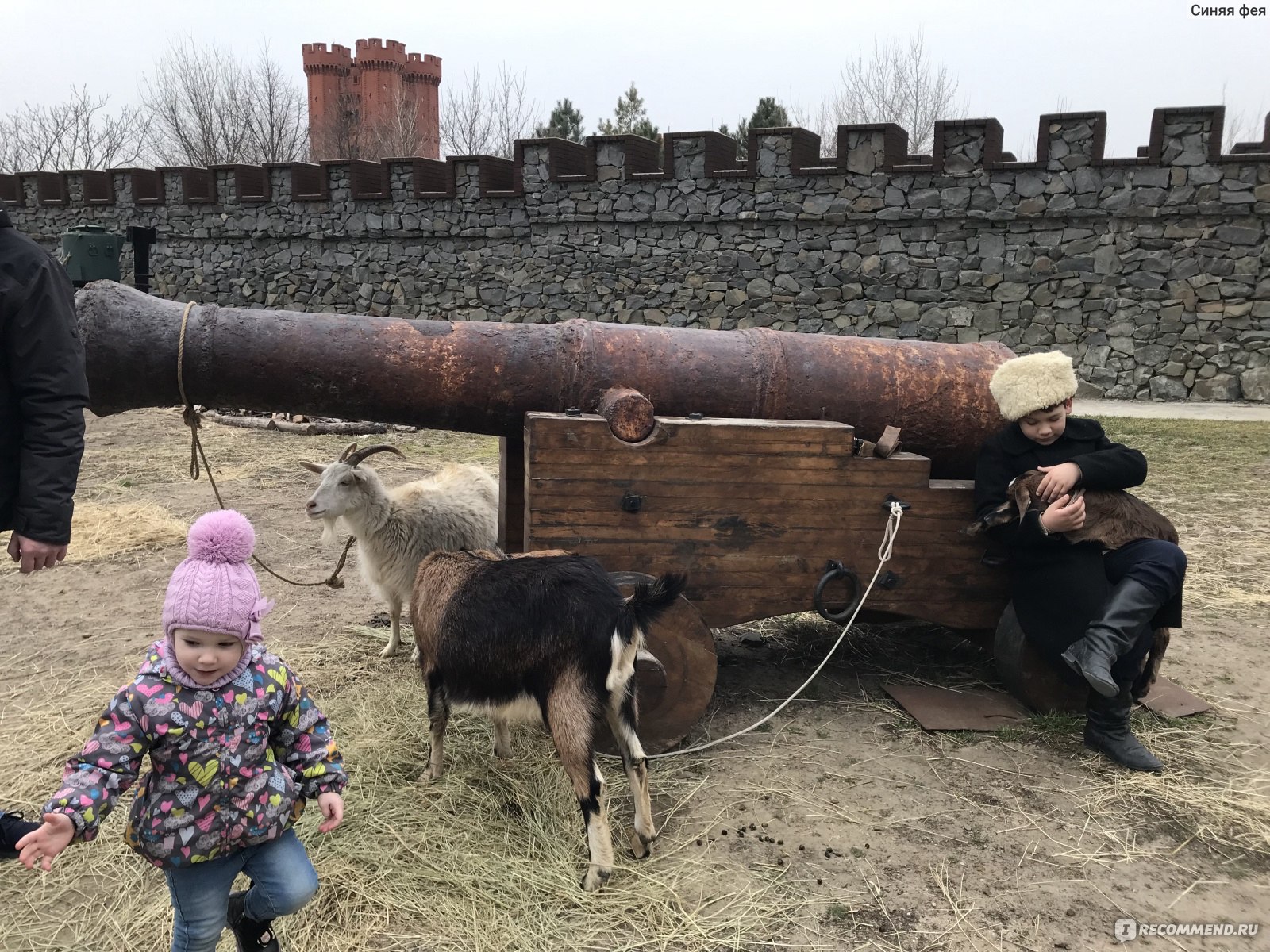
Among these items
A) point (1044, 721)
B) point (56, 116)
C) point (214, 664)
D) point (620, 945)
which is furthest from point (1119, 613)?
point (56, 116)

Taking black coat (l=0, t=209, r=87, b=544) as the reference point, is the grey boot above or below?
below

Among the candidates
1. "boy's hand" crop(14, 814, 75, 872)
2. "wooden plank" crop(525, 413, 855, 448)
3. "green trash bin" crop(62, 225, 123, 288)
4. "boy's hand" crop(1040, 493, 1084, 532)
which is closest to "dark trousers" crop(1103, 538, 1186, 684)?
"boy's hand" crop(1040, 493, 1084, 532)

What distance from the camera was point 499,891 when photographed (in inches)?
102

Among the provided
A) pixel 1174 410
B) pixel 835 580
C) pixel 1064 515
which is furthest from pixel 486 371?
pixel 1174 410

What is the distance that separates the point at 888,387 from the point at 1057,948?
2.09 meters

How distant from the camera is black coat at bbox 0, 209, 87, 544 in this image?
2326 millimetres

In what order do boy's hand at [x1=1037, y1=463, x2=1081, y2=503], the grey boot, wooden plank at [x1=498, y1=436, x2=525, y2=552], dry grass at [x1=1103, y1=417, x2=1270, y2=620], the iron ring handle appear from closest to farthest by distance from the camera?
the grey boot
boy's hand at [x1=1037, y1=463, x2=1081, y2=503]
the iron ring handle
wooden plank at [x1=498, y1=436, x2=525, y2=552]
dry grass at [x1=1103, y1=417, x2=1270, y2=620]

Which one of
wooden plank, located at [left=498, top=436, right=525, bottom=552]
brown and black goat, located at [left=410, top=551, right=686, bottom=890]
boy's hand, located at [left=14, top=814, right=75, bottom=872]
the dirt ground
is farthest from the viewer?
wooden plank, located at [left=498, top=436, right=525, bottom=552]

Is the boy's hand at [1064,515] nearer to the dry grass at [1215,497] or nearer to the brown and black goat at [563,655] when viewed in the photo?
the brown and black goat at [563,655]

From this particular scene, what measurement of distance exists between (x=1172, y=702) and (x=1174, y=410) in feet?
34.1

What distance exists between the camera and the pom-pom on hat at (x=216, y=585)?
1784 millimetres

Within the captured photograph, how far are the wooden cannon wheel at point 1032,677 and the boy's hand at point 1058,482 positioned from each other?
54 centimetres

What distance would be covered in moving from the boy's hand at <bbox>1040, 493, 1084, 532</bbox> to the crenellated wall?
460 inches

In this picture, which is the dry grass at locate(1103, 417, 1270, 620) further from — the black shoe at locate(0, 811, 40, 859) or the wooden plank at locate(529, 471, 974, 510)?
the black shoe at locate(0, 811, 40, 859)
